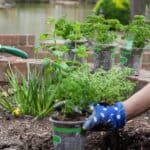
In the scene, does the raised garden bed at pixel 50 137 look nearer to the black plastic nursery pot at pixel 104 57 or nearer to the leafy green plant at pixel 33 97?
the leafy green plant at pixel 33 97

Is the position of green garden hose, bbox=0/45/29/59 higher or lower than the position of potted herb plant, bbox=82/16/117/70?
lower

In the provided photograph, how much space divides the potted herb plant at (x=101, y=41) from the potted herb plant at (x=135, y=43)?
4.3 inches

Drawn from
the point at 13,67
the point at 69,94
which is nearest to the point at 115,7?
the point at 13,67

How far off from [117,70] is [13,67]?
1.26 metres

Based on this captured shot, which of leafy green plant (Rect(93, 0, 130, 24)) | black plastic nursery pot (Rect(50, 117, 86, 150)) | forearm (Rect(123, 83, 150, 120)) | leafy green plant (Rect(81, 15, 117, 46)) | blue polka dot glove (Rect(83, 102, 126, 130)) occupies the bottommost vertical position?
leafy green plant (Rect(93, 0, 130, 24))

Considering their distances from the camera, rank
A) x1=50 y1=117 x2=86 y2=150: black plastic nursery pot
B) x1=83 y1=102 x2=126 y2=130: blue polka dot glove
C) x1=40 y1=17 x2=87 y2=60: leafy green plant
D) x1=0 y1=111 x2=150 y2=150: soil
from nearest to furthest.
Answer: x1=83 y1=102 x2=126 y2=130: blue polka dot glove → x1=50 y1=117 x2=86 y2=150: black plastic nursery pot → x1=0 y1=111 x2=150 y2=150: soil → x1=40 y1=17 x2=87 y2=60: leafy green plant

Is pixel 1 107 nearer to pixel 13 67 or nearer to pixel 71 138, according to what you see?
pixel 13 67

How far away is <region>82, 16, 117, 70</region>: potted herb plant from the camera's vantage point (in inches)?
169

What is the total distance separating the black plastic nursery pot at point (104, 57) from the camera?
431 cm

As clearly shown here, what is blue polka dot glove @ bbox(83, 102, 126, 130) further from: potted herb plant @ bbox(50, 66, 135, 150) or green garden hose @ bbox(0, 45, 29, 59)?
green garden hose @ bbox(0, 45, 29, 59)

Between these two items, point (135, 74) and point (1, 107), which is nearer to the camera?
point (1, 107)

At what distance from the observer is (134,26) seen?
4312 millimetres

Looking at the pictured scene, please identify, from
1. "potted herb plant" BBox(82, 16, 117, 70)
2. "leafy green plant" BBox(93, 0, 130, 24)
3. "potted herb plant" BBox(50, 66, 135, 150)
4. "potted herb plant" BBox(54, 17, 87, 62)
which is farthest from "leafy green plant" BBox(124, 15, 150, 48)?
"leafy green plant" BBox(93, 0, 130, 24)

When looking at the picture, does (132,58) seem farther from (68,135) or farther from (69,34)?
(68,135)
